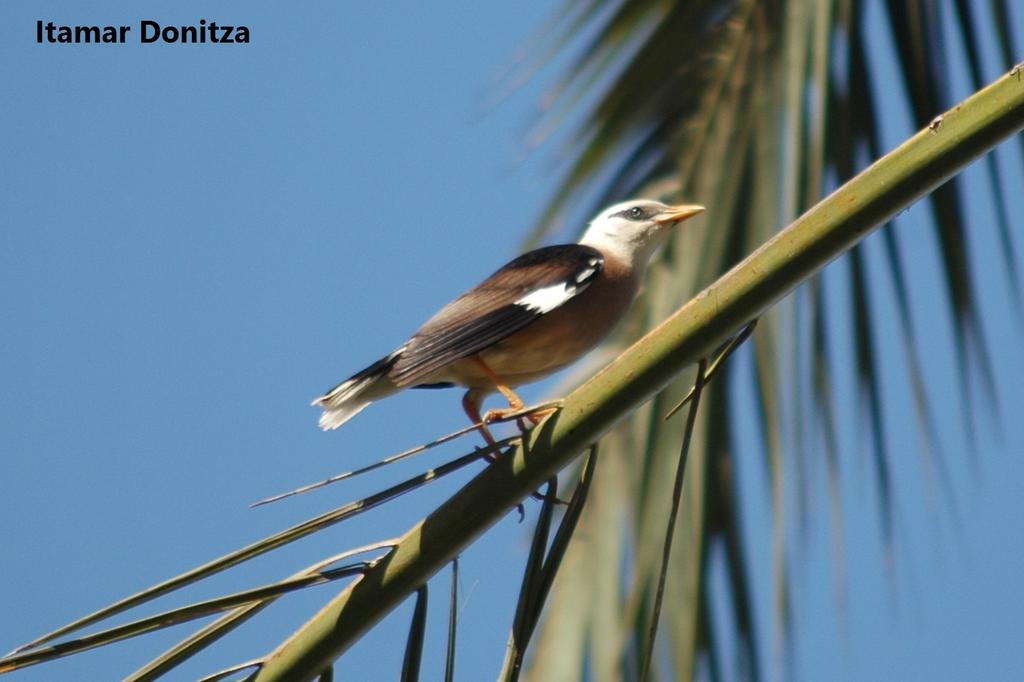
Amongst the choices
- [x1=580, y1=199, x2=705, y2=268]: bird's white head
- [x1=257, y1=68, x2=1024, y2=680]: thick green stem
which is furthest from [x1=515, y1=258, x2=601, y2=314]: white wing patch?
[x1=257, y1=68, x2=1024, y2=680]: thick green stem

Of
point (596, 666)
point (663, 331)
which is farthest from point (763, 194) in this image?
point (663, 331)

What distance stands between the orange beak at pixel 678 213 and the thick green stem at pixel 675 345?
1743 millimetres

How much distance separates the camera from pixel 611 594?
3.27 m

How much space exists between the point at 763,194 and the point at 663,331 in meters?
1.58

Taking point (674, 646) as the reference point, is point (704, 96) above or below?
above

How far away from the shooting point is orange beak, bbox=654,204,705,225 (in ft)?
12.5

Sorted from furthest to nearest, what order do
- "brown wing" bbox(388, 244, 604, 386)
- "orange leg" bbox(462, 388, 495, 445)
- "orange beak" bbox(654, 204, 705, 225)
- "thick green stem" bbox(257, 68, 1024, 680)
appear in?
"orange leg" bbox(462, 388, 495, 445) → "orange beak" bbox(654, 204, 705, 225) → "brown wing" bbox(388, 244, 604, 386) → "thick green stem" bbox(257, 68, 1024, 680)

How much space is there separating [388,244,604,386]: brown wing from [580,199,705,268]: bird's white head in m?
0.11

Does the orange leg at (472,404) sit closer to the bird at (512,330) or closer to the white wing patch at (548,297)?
the bird at (512,330)

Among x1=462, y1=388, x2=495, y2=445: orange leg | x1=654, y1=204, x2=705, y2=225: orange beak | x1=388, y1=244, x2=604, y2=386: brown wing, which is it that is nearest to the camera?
x1=388, y1=244, x2=604, y2=386: brown wing

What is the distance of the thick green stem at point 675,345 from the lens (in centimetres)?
199

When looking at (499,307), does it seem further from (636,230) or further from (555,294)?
(636,230)

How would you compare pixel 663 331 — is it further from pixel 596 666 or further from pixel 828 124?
pixel 828 124

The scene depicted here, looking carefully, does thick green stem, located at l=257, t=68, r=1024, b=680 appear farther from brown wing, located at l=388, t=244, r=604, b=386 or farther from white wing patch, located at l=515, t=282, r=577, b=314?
white wing patch, located at l=515, t=282, r=577, b=314
